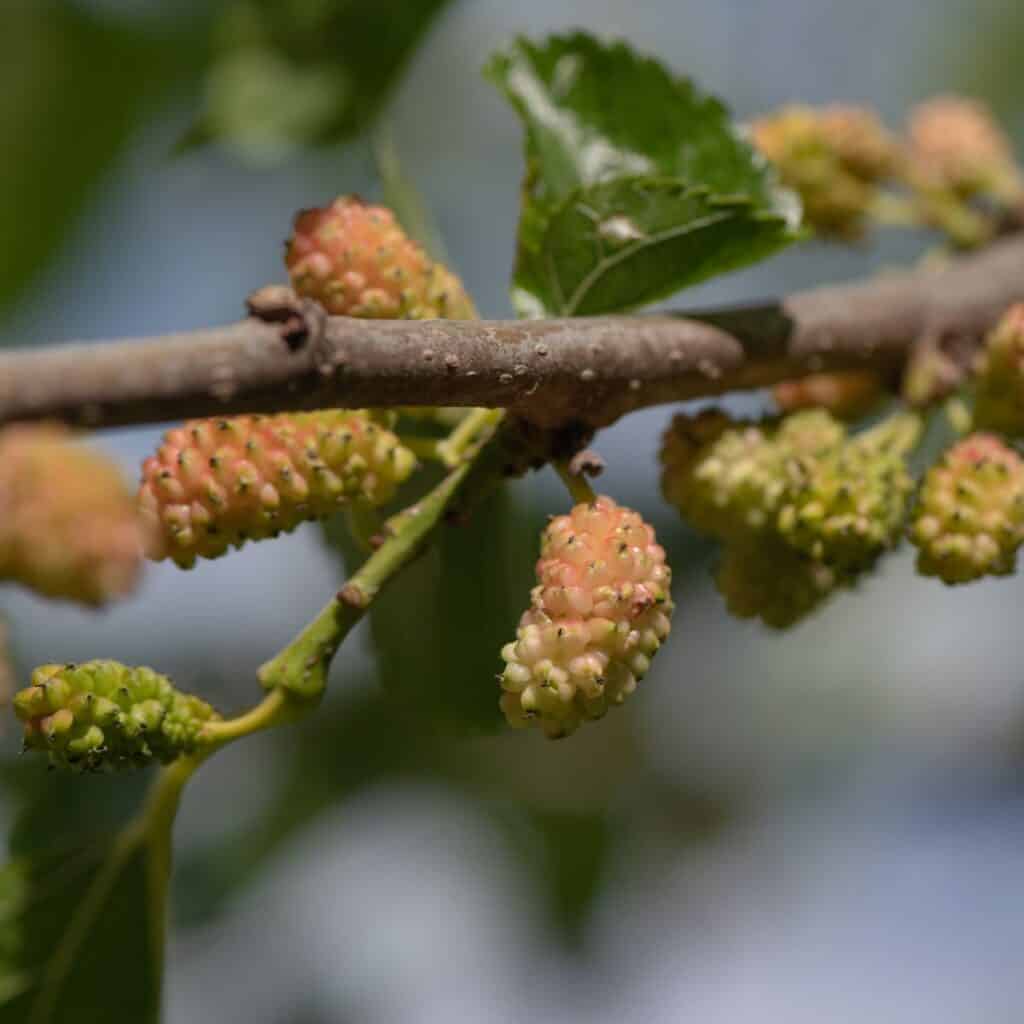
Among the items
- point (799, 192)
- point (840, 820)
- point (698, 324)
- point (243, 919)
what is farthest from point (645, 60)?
point (840, 820)

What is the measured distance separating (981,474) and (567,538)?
1.21ft

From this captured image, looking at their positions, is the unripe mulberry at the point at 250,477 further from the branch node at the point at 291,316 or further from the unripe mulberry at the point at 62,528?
the unripe mulberry at the point at 62,528

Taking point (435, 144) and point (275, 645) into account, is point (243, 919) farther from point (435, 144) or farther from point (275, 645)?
point (435, 144)

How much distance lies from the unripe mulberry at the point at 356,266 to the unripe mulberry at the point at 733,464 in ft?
0.80

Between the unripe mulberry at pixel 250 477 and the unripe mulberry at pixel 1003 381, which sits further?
the unripe mulberry at pixel 1003 381

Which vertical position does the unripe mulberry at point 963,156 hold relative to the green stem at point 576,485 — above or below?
below

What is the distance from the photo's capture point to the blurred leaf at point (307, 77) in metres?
1.56

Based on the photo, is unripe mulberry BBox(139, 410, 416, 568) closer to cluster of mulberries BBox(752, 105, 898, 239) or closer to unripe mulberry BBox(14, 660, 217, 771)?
unripe mulberry BBox(14, 660, 217, 771)

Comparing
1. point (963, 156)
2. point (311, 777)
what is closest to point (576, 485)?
point (963, 156)

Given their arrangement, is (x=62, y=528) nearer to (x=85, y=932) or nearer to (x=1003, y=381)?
(x=85, y=932)

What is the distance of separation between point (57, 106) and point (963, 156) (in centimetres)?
151

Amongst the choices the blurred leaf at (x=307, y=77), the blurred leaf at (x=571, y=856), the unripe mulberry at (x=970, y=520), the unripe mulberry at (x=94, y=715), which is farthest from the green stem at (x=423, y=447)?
the blurred leaf at (x=571, y=856)

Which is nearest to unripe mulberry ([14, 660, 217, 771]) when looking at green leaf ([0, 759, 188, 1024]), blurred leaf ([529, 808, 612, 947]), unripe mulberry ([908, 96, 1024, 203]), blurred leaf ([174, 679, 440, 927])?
green leaf ([0, 759, 188, 1024])

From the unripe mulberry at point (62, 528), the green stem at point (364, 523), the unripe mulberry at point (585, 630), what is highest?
the unripe mulberry at point (585, 630)
